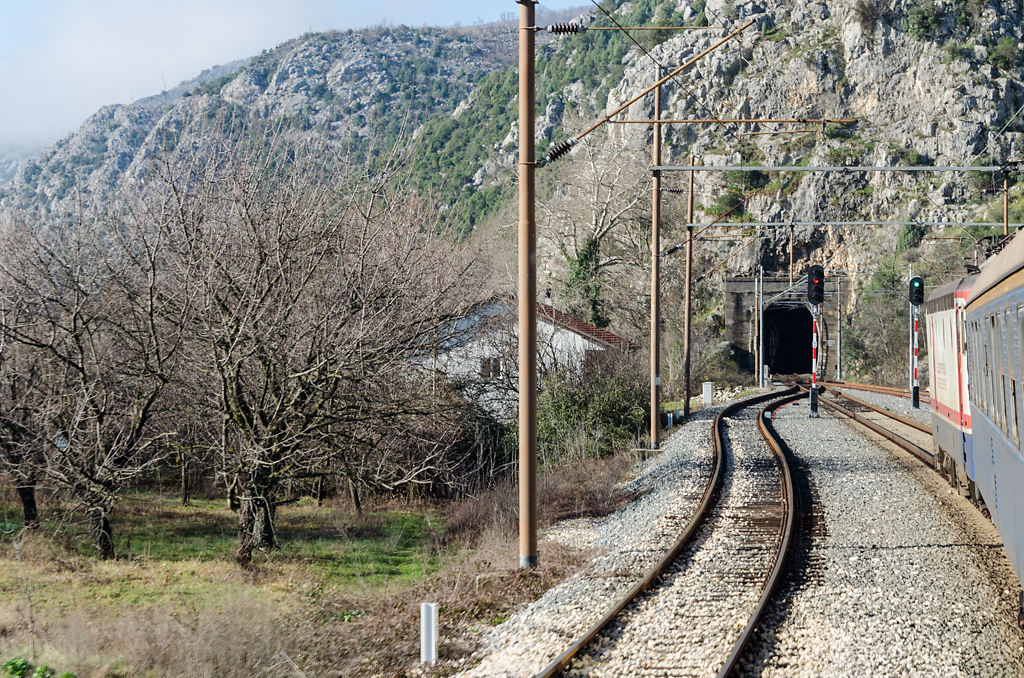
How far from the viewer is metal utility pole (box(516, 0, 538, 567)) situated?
10430mm

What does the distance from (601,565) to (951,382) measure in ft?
18.4

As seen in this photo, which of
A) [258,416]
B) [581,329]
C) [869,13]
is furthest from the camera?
[869,13]

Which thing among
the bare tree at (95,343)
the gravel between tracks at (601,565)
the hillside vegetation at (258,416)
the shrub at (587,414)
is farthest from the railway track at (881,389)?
the bare tree at (95,343)

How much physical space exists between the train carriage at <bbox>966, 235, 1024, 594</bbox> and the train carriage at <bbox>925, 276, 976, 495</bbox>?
5.30ft

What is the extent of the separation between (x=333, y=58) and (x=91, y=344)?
19043cm

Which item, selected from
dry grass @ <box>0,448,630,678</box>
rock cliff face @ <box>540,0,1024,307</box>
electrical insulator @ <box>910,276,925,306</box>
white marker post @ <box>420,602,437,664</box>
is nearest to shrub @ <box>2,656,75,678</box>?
Result: dry grass @ <box>0,448,630,678</box>

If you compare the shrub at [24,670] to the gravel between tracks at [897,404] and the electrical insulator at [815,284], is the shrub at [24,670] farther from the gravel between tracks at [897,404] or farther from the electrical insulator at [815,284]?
the gravel between tracks at [897,404]

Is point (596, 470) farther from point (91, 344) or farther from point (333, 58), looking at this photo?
point (333, 58)

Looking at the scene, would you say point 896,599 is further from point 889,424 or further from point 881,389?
point 881,389

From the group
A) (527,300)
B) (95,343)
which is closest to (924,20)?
(527,300)

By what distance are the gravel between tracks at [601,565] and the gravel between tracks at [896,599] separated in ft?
5.28

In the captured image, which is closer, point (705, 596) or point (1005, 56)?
point (705, 596)

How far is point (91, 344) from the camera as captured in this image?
13.2 metres

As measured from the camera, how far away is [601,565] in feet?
34.6
